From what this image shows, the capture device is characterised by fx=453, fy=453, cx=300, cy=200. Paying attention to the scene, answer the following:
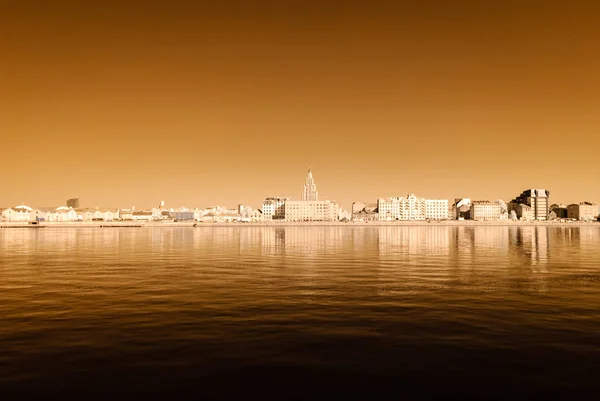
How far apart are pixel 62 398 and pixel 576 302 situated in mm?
24481

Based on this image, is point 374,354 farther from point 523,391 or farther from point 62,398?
point 62,398

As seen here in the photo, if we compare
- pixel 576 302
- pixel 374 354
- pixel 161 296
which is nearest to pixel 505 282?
pixel 576 302

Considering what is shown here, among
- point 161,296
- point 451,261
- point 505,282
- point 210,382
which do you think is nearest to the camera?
point 210,382

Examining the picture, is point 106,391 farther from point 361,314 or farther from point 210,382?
point 361,314

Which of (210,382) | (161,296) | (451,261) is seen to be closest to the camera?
(210,382)

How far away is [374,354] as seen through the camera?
50.9 ft

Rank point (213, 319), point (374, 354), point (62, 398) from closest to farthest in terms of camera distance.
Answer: point (62, 398) → point (374, 354) → point (213, 319)

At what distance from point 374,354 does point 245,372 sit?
4.54 meters

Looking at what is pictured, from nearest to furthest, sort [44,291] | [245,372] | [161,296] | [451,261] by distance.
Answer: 1. [245,372]
2. [161,296]
3. [44,291]
4. [451,261]

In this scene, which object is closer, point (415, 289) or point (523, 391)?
point (523, 391)

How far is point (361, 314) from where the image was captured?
21.7 metres

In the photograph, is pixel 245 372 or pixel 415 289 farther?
pixel 415 289

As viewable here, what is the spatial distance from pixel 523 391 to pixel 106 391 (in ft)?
37.2

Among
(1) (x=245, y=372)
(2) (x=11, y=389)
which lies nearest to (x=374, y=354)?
(1) (x=245, y=372)
